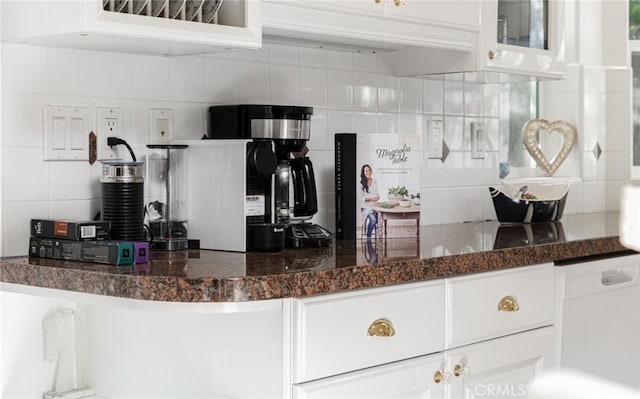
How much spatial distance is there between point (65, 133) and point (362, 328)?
84 cm

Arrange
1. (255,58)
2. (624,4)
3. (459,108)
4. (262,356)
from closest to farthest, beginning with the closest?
A: (262,356) → (255,58) → (459,108) → (624,4)

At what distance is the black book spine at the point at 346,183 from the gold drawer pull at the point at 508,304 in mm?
456

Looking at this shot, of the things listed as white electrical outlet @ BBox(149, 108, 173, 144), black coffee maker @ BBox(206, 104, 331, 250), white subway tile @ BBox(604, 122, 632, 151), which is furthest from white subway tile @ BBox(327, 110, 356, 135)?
white subway tile @ BBox(604, 122, 632, 151)

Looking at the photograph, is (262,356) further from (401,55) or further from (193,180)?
(401,55)

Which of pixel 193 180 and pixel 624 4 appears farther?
pixel 624 4

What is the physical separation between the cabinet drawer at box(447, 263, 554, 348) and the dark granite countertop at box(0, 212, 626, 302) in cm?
3

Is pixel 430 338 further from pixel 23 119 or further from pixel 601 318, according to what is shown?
pixel 23 119

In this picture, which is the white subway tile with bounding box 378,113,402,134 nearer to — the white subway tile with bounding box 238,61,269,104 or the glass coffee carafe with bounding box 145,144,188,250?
the white subway tile with bounding box 238,61,269,104

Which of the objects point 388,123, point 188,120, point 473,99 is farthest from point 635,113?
point 188,120

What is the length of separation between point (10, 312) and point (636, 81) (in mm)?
2784

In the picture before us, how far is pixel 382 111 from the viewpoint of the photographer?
2889mm

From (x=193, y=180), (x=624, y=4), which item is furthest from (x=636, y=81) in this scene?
(x=193, y=180)

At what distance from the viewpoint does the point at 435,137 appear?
3064 mm

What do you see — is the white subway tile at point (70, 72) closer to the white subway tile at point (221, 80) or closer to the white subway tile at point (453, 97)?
the white subway tile at point (221, 80)
